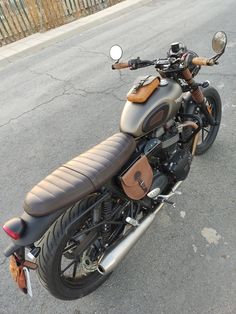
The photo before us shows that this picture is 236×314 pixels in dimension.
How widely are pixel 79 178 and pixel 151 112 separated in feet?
2.72

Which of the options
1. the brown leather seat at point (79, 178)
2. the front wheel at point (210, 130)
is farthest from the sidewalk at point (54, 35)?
Result: the brown leather seat at point (79, 178)

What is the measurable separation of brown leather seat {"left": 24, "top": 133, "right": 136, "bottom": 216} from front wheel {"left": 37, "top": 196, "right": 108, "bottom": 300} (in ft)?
0.67

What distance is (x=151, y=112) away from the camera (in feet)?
7.81

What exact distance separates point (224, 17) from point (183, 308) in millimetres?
7704

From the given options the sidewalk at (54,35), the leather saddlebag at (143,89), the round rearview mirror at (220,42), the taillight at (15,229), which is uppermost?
the round rearview mirror at (220,42)

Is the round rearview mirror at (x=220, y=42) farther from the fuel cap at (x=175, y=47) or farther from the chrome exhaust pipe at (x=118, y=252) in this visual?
the chrome exhaust pipe at (x=118, y=252)

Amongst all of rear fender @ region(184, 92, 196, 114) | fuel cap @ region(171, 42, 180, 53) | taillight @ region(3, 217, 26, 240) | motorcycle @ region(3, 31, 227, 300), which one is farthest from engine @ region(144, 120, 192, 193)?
taillight @ region(3, 217, 26, 240)

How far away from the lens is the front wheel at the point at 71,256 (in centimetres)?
196

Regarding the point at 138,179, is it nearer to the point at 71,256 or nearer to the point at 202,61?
the point at 71,256

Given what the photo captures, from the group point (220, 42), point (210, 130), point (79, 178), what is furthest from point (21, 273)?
point (210, 130)

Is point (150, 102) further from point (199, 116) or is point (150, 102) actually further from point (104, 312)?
point (104, 312)

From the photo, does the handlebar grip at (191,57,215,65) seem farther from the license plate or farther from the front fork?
the license plate

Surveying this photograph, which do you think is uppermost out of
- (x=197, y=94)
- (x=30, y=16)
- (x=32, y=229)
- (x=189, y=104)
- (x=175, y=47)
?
(x=175, y=47)

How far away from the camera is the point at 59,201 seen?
1836mm
